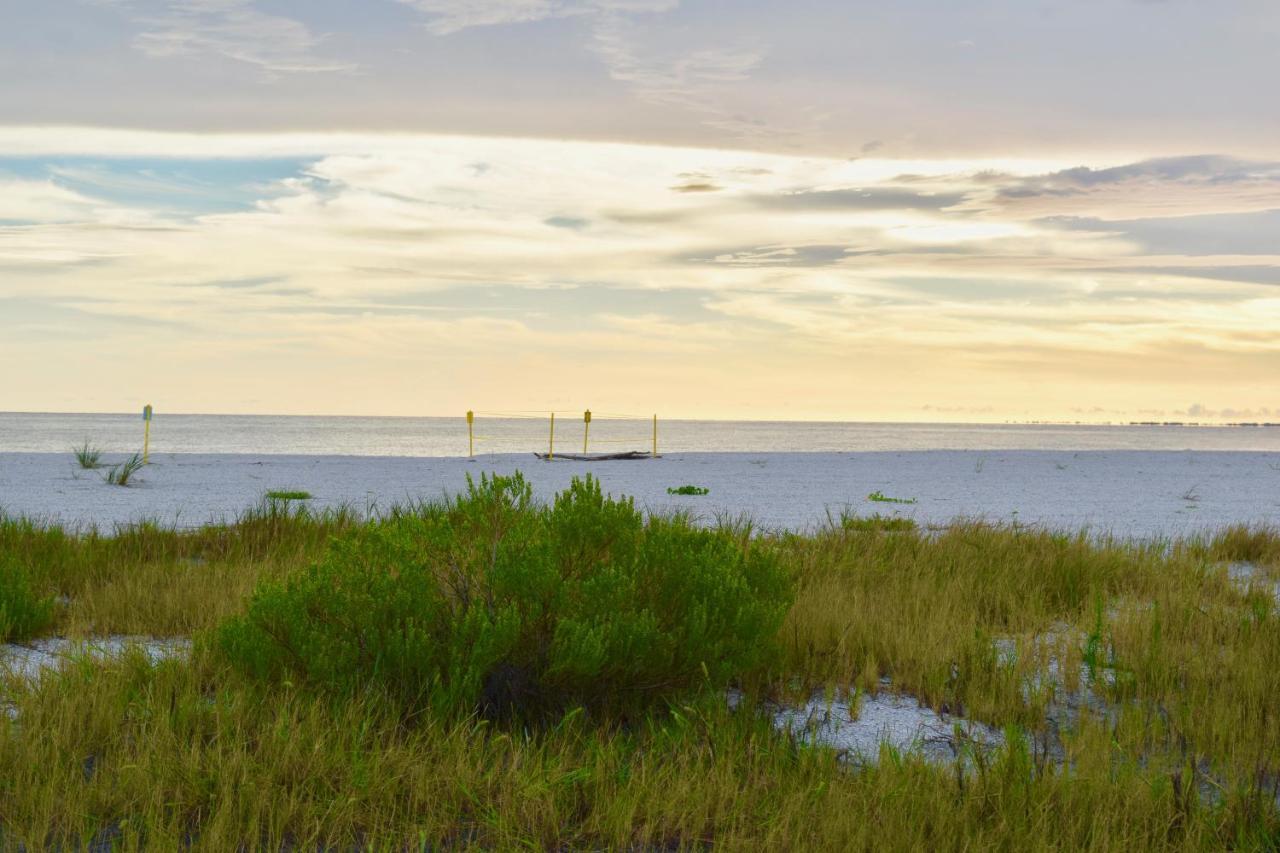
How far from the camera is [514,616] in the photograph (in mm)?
3801

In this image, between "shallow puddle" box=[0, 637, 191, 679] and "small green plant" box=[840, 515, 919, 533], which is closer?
"shallow puddle" box=[0, 637, 191, 679]

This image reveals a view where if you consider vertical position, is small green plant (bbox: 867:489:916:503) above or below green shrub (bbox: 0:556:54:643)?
below

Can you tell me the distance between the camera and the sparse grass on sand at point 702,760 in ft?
10.2

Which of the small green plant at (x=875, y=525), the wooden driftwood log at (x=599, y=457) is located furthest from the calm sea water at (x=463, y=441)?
the small green plant at (x=875, y=525)

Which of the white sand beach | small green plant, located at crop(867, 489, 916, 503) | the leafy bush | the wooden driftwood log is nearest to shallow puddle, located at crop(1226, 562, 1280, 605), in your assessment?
the white sand beach

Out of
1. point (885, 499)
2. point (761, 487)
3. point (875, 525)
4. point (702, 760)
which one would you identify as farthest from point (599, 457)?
point (702, 760)

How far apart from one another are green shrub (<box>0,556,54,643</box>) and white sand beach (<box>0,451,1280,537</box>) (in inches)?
144

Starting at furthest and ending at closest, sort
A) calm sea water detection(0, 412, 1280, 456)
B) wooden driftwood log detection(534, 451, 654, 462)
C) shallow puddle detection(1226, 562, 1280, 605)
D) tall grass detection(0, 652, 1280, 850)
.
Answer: calm sea water detection(0, 412, 1280, 456)
wooden driftwood log detection(534, 451, 654, 462)
shallow puddle detection(1226, 562, 1280, 605)
tall grass detection(0, 652, 1280, 850)

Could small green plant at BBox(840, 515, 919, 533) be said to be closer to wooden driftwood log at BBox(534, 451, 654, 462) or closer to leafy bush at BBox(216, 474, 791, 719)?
leafy bush at BBox(216, 474, 791, 719)

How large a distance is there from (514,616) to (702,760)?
2.81ft

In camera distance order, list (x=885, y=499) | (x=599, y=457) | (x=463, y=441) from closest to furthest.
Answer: (x=885, y=499), (x=599, y=457), (x=463, y=441)

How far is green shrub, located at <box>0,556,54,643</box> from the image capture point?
5.35 metres

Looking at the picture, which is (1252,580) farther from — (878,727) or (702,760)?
(702,760)

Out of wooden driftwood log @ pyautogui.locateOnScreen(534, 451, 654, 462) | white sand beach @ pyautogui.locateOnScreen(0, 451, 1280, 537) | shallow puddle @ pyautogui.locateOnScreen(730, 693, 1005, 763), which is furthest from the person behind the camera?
wooden driftwood log @ pyautogui.locateOnScreen(534, 451, 654, 462)
